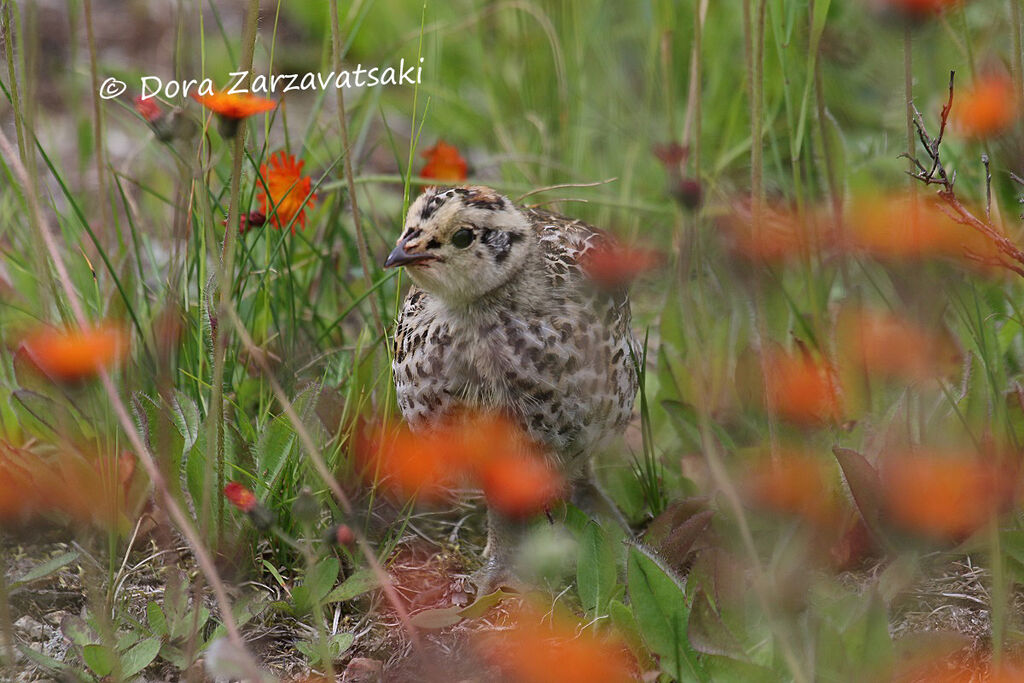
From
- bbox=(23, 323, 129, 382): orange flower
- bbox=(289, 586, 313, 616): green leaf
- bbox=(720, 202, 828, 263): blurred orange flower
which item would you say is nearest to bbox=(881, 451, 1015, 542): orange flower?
bbox=(720, 202, 828, 263): blurred orange flower

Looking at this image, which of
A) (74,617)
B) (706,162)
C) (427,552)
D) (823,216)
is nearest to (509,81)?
(706,162)

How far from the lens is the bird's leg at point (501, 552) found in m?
3.13

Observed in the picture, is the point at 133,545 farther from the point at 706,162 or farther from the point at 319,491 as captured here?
the point at 706,162

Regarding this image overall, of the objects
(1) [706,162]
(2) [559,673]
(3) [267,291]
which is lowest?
(2) [559,673]

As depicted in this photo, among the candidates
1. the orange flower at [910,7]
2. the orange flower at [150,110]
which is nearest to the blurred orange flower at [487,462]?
the orange flower at [150,110]

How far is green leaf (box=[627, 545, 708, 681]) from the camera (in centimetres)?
Answer: 257

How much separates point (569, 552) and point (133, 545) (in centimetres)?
114

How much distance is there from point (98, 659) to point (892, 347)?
6.86ft

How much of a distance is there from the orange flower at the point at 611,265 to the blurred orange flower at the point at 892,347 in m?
0.62

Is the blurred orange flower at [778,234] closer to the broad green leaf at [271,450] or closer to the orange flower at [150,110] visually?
the broad green leaf at [271,450]

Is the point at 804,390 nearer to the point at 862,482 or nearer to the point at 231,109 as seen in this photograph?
the point at 862,482

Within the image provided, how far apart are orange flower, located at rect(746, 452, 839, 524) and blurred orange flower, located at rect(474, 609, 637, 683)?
1.79ft

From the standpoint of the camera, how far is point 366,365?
3398 millimetres

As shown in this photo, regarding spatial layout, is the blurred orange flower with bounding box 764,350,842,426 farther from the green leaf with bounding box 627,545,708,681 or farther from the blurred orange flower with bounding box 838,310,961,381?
the green leaf with bounding box 627,545,708,681
